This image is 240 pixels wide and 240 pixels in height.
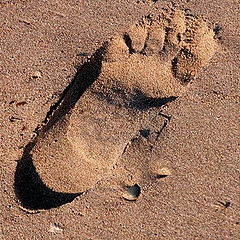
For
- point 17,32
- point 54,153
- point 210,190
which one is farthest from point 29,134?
point 210,190

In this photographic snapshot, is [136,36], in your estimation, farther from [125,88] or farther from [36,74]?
[36,74]

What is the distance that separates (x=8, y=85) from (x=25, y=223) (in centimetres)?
91

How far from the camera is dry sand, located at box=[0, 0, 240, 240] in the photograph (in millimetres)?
2619

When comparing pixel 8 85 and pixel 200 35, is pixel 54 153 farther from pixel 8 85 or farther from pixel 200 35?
pixel 200 35

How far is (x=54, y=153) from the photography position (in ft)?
8.72

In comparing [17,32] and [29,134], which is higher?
[17,32]

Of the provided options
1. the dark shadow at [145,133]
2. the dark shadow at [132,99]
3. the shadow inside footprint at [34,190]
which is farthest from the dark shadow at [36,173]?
the dark shadow at [145,133]

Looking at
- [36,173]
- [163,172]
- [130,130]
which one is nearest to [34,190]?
[36,173]

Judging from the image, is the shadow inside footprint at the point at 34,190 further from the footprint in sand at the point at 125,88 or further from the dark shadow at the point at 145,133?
the dark shadow at the point at 145,133

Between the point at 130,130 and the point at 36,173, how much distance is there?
685 millimetres

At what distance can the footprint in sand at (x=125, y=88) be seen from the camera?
8.63 ft

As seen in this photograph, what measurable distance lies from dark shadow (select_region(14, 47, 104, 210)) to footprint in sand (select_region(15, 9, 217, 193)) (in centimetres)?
3

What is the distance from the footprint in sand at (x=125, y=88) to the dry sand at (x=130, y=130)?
5 cm

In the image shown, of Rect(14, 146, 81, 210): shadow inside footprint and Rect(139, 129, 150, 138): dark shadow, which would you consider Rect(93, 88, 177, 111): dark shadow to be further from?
Rect(14, 146, 81, 210): shadow inside footprint
